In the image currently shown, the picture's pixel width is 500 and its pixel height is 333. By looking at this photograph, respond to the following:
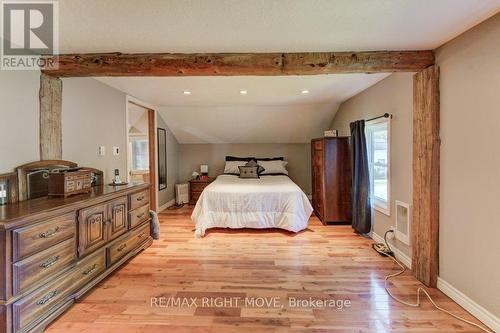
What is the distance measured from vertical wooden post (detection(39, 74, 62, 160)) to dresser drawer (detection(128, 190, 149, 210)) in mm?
796

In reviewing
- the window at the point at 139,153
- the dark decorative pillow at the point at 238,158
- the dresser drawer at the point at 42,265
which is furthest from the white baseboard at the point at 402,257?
the window at the point at 139,153

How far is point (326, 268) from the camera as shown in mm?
2701

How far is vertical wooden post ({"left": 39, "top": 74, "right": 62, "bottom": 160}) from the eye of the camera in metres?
2.39

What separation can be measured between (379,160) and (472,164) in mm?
1645

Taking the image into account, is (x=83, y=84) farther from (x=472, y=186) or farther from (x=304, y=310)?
(x=472, y=186)

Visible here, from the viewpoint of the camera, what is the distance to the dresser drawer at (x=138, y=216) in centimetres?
291

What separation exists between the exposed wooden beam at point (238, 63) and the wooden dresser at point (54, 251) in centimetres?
119

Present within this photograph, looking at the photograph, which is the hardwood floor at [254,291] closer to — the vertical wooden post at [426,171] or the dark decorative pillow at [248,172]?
the vertical wooden post at [426,171]

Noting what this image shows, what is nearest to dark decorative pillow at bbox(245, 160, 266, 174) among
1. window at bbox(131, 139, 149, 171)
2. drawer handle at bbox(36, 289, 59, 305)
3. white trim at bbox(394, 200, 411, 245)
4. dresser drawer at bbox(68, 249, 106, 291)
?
window at bbox(131, 139, 149, 171)

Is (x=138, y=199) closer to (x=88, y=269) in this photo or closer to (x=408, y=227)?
(x=88, y=269)

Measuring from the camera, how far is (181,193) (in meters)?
5.86

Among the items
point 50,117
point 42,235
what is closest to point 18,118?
point 50,117

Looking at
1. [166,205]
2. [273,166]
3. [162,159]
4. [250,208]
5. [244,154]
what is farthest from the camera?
[244,154]

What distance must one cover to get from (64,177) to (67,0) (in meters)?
1.36
